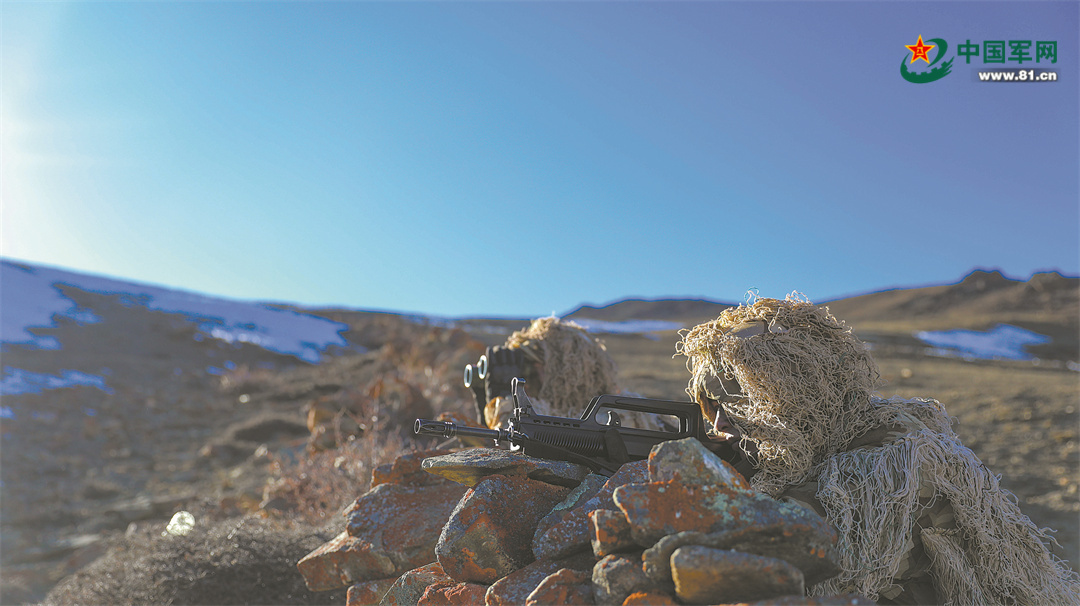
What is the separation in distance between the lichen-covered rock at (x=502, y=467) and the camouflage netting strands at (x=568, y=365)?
1709mm

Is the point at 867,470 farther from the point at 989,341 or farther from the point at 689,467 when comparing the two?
the point at 989,341

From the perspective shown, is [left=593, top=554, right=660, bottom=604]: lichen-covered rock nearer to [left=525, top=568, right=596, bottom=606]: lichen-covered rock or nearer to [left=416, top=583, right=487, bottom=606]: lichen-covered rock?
[left=525, top=568, right=596, bottom=606]: lichen-covered rock

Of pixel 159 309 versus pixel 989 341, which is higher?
pixel 989 341

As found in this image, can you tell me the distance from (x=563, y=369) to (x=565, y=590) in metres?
2.77

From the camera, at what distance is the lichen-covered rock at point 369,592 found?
350 centimetres

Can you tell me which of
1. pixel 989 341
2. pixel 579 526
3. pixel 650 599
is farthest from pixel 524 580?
Result: pixel 989 341

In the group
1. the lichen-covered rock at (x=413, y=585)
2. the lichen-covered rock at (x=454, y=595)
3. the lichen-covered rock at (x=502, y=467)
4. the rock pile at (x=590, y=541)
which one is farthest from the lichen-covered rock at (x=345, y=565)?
the lichen-covered rock at (x=502, y=467)

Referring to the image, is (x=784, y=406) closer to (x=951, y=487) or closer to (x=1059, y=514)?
(x=951, y=487)

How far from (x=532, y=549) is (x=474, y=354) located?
11.1 metres

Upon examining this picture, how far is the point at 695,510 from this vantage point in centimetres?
214

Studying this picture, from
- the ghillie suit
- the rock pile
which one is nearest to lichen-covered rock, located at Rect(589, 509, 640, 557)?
the rock pile

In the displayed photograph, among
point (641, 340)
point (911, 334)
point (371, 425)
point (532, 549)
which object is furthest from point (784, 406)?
point (911, 334)

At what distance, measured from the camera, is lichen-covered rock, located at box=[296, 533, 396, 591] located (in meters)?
3.66

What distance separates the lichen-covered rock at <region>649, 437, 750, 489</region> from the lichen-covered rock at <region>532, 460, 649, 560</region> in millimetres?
261
